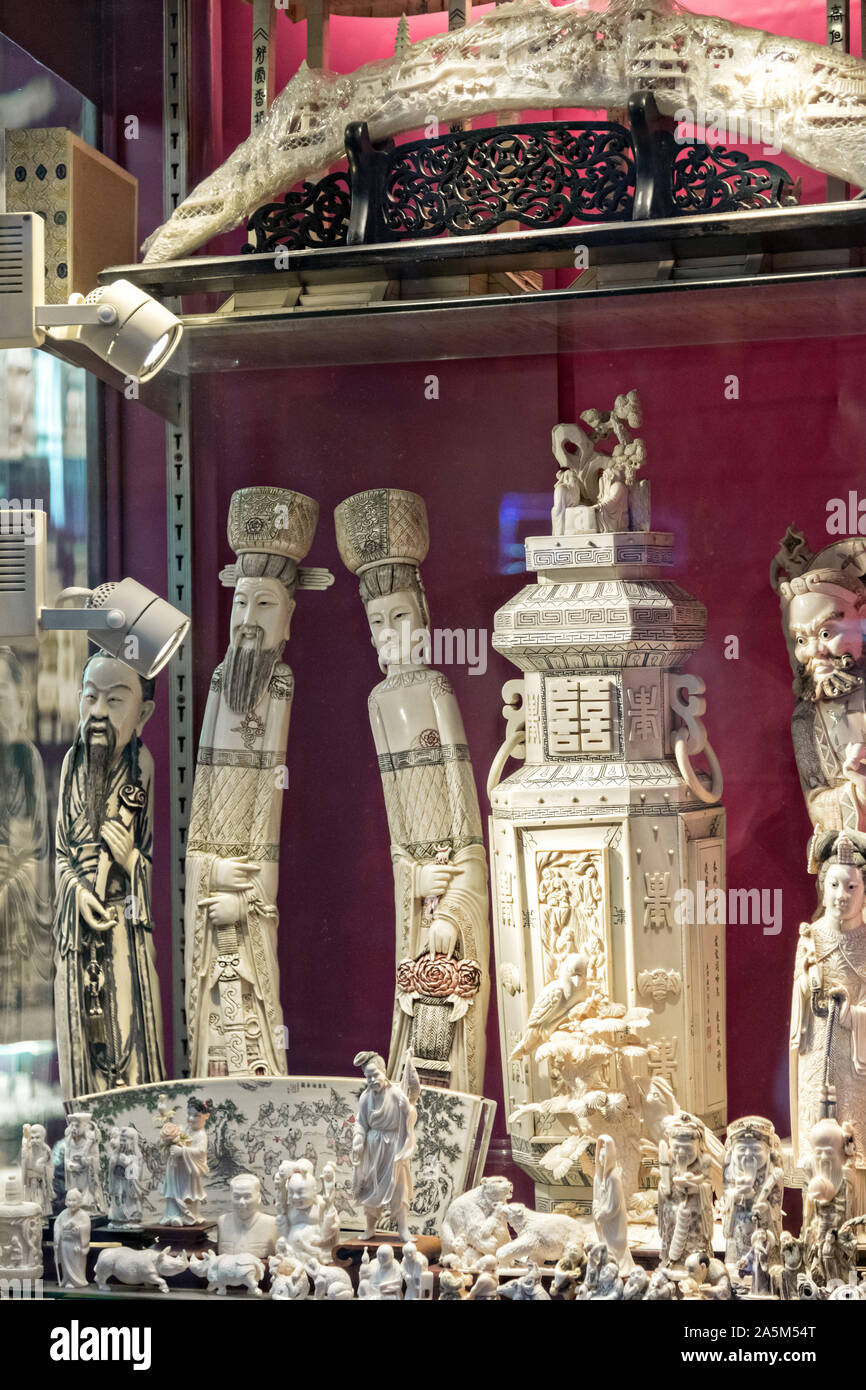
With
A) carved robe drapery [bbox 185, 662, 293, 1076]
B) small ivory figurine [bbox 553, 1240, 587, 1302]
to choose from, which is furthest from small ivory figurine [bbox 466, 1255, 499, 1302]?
carved robe drapery [bbox 185, 662, 293, 1076]

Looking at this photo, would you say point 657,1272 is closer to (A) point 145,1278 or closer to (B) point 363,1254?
(B) point 363,1254

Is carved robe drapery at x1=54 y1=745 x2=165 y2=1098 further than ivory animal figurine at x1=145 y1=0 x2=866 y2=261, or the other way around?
carved robe drapery at x1=54 y1=745 x2=165 y2=1098

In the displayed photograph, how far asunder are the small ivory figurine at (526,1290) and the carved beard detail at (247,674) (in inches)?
54.8

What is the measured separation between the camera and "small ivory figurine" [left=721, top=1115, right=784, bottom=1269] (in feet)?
12.0

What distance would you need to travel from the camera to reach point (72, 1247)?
396 cm

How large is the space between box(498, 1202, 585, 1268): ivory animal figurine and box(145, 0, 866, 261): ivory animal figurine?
85.1 inches

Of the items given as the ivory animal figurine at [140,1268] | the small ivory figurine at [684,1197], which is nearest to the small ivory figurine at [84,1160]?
the ivory animal figurine at [140,1268]

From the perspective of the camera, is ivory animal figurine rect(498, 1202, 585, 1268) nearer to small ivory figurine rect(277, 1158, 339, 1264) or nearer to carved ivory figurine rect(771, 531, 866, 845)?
small ivory figurine rect(277, 1158, 339, 1264)

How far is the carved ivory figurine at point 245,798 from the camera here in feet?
14.2

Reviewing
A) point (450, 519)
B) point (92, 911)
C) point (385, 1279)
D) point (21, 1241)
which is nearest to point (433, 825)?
point (450, 519)

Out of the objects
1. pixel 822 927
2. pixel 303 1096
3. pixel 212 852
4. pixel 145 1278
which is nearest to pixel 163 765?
pixel 212 852

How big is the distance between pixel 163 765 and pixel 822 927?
1562 millimetres

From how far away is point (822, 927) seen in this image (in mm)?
3887

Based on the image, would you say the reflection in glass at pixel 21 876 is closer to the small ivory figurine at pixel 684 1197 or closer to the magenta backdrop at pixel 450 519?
the magenta backdrop at pixel 450 519
